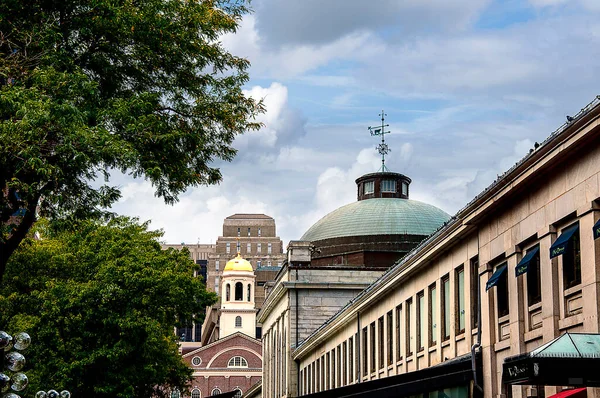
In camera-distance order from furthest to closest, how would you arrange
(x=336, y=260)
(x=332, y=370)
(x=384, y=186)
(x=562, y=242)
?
(x=384, y=186) < (x=336, y=260) < (x=332, y=370) < (x=562, y=242)

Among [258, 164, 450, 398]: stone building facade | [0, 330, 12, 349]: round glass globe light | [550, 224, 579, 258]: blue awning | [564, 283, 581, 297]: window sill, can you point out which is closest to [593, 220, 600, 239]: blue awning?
[550, 224, 579, 258]: blue awning

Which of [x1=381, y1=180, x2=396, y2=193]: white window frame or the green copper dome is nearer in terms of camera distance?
the green copper dome

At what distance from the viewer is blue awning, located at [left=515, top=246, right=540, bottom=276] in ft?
72.1

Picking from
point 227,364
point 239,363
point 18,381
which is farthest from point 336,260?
point 227,364

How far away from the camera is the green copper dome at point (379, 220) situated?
75.5 meters

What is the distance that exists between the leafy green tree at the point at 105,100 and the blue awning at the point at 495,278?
652 centimetres

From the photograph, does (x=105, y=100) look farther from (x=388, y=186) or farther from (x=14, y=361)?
(x=388, y=186)

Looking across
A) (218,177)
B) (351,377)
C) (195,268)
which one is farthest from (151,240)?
(218,177)

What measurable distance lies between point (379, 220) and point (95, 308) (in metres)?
33.1

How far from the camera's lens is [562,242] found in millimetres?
19703

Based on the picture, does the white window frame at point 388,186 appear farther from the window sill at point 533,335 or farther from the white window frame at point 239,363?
the white window frame at point 239,363

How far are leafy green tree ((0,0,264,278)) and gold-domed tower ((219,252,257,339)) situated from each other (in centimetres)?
15775

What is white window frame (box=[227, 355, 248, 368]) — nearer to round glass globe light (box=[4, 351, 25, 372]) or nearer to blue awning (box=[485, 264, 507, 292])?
blue awning (box=[485, 264, 507, 292])

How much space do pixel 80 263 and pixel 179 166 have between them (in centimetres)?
2884
